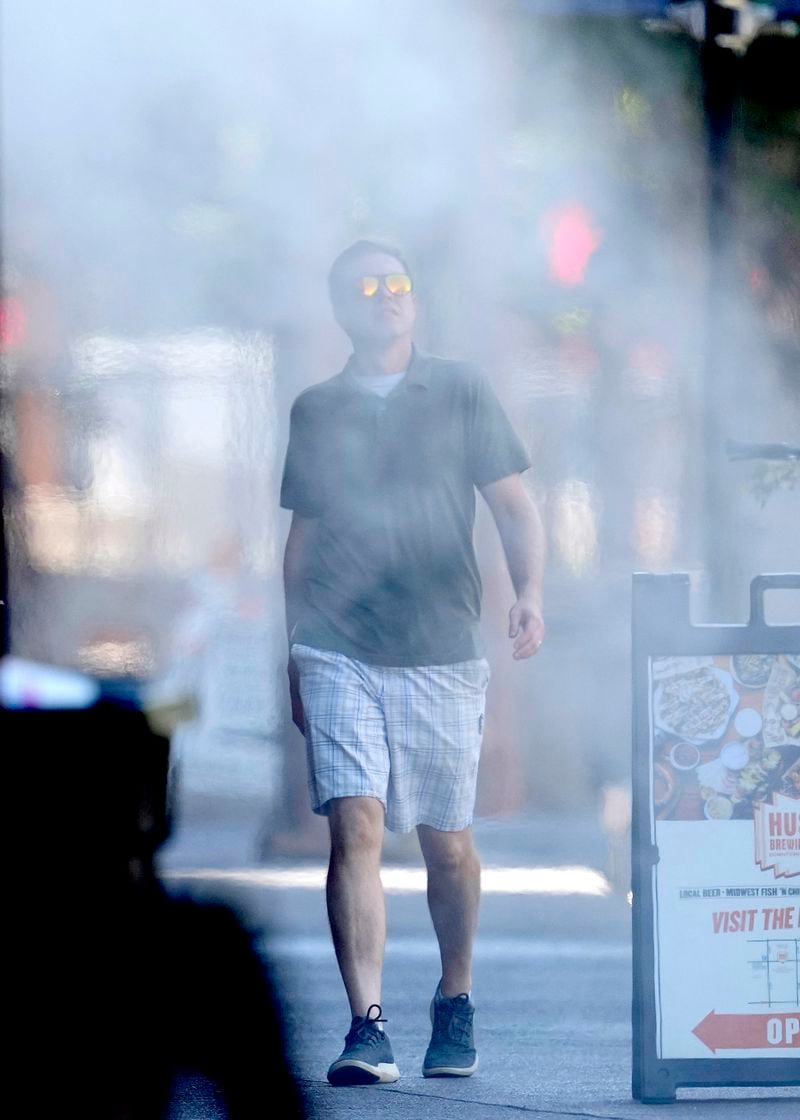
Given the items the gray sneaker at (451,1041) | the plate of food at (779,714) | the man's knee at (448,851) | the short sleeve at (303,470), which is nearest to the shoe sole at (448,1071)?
the gray sneaker at (451,1041)

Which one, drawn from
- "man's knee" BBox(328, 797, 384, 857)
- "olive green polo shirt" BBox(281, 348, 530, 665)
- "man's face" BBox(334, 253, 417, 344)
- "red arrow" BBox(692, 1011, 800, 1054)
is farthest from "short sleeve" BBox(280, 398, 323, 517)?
"red arrow" BBox(692, 1011, 800, 1054)

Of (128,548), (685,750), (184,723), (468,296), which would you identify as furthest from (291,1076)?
(184,723)

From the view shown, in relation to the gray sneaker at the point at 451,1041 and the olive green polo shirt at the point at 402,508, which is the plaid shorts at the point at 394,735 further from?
the gray sneaker at the point at 451,1041

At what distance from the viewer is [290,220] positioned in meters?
3.44

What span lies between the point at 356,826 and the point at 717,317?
184cm

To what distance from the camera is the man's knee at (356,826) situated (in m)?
2.92

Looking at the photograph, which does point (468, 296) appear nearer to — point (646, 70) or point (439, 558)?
point (646, 70)

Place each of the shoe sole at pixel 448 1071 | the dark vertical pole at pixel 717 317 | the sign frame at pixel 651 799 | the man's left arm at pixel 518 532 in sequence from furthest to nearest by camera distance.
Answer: the dark vertical pole at pixel 717 317
the man's left arm at pixel 518 532
the shoe sole at pixel 448 1071
the sign frame at pixel 651 799

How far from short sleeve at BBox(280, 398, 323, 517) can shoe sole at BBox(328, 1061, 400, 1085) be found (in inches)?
32.3

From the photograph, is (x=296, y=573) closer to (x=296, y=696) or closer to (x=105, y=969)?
(x=296, y=696)

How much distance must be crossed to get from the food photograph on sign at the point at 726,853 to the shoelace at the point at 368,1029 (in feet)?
1.36

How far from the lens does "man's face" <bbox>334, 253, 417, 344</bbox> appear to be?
119 inches

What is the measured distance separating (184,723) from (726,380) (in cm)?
187

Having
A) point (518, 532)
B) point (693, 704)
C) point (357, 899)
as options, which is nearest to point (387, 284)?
point (518, 532)
